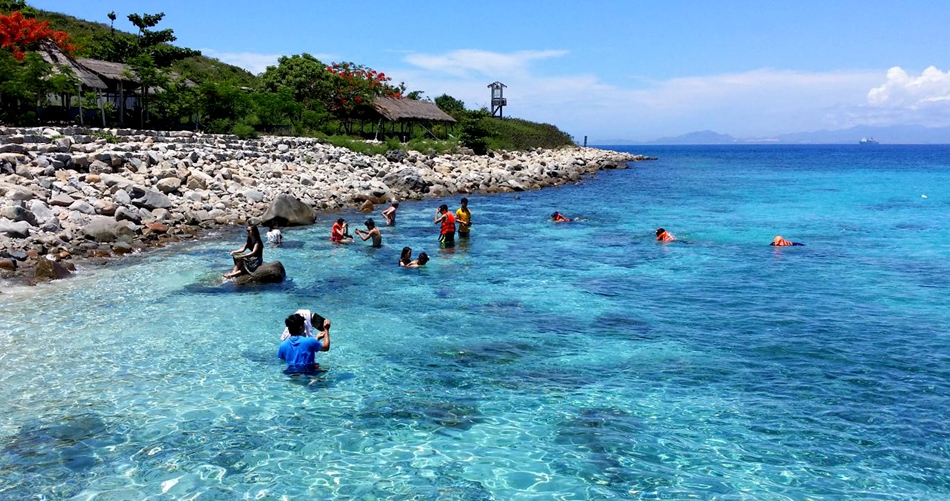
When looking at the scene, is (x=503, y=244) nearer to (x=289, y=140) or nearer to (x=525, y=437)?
(x=525, y=437)

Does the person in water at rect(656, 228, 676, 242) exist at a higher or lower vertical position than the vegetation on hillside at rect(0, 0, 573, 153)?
lower

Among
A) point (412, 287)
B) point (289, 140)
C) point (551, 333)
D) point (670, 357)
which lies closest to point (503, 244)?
point (412, 287)

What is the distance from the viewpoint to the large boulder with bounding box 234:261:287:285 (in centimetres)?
1677

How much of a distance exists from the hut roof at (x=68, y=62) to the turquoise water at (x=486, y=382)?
2103 centimetres

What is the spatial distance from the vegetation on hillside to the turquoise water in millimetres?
19200

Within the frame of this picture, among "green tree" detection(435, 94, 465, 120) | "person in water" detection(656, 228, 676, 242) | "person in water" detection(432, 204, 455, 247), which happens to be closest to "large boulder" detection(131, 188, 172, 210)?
"person in water" detection(432, 204, 455, 247)

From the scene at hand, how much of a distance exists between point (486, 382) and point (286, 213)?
17.5m

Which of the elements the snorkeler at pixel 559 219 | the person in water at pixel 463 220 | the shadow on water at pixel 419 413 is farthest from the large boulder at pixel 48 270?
the snorkeler at pixel 559 219

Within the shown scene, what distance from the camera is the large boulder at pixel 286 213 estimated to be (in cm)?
2625

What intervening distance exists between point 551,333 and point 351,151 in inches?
1334

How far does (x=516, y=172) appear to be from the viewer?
47906mm

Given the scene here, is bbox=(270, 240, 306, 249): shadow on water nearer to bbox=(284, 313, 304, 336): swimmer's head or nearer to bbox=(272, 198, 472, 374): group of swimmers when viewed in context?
bbox=(272, 198, 472, 374): group of swimmers

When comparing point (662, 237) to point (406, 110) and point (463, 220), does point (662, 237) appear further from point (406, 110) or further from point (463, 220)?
point (406, 110)

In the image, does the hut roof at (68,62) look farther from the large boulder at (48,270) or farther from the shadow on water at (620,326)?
the shadow on water at (620,326)
